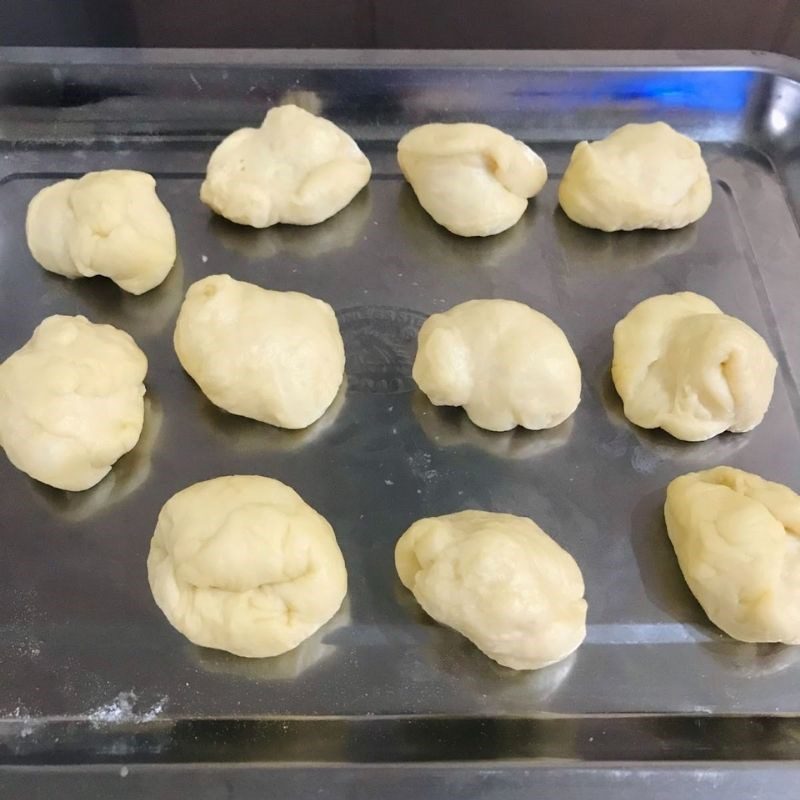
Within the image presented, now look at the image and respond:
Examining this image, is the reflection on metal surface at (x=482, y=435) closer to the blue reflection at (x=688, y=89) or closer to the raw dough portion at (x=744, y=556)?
the raw dough portion at (x=744, y=556)

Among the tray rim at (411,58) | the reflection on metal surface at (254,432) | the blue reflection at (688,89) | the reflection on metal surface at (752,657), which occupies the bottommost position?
the reflection on metal surface at (752,657)

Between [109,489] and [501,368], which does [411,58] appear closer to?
[501,368]

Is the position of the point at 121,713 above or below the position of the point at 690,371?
below

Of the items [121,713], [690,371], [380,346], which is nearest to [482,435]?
[380,346]

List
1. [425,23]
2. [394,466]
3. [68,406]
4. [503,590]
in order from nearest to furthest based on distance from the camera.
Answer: [503,590] < [68,406] < [394,466] < [425,23]

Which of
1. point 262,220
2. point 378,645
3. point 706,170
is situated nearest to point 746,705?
point 378,645

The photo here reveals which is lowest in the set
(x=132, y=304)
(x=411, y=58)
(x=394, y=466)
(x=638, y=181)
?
(x=394, y=466)

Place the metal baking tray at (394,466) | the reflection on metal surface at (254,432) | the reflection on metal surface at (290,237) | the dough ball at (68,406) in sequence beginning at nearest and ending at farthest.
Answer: the metal baking tray at (394,466), the dough ball at (68,406), the reflection on metal surface at (254,432), the reflection on metal surface at (290,237)

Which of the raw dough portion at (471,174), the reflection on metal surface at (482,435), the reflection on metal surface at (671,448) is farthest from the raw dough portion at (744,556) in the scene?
the raw dough portion at (471,174)
